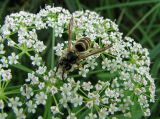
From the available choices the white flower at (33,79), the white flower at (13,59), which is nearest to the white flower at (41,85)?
the white flower at (33,79)

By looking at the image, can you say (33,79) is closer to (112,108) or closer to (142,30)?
(112,108)

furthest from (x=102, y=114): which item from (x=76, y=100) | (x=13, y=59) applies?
(x=13, y=59)

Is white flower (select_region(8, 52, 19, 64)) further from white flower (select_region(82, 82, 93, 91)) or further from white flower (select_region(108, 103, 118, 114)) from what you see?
white flower (select_region(108, 103, 118, 114))

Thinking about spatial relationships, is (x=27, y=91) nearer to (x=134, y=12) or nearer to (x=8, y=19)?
(x=8, y=19)

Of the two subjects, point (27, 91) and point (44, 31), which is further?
point (44, 31)

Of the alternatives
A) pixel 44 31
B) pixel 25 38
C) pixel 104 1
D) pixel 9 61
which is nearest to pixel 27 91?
pixel 9 61

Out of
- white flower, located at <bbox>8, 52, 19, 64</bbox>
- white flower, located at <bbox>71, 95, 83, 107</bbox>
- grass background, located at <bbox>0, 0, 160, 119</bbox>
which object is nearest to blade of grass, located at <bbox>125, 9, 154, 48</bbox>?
grass background, located at <bbox>0, 0, 160, 119</bbox>
